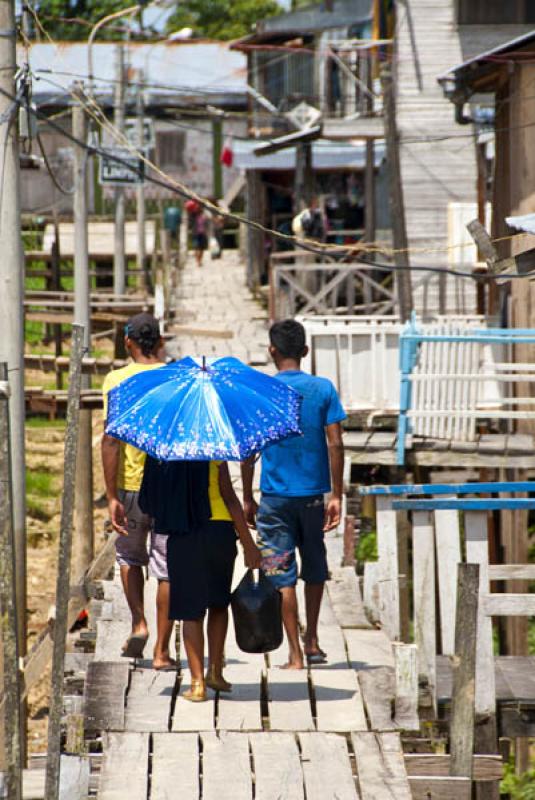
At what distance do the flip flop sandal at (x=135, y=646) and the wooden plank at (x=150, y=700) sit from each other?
19 centimetres

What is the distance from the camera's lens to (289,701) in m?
7.82

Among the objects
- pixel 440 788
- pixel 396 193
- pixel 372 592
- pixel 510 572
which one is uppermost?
pixel 396 193

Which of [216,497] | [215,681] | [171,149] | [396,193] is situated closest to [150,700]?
[215,681]

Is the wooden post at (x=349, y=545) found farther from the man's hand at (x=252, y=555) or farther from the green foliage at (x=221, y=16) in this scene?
the green foliage at (x=221, y=16)

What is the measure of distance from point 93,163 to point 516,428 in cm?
3166

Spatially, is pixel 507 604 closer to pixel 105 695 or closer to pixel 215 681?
pixel 215 681

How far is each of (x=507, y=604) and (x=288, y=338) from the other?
1.85 m

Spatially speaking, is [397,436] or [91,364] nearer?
[397,436]

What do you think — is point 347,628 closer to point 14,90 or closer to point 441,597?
point 441,597

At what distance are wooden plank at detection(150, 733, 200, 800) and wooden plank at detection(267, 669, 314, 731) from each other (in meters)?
0.50

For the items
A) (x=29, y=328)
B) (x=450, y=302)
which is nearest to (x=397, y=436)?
(x=450, y=302)

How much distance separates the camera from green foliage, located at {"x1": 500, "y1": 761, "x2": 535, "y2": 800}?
1480 centimetres

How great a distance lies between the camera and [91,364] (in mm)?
17250

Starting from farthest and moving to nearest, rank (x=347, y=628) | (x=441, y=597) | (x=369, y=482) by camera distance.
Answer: (x=369, y=482)
(x=347, y=628)
(x=441, y=597)
